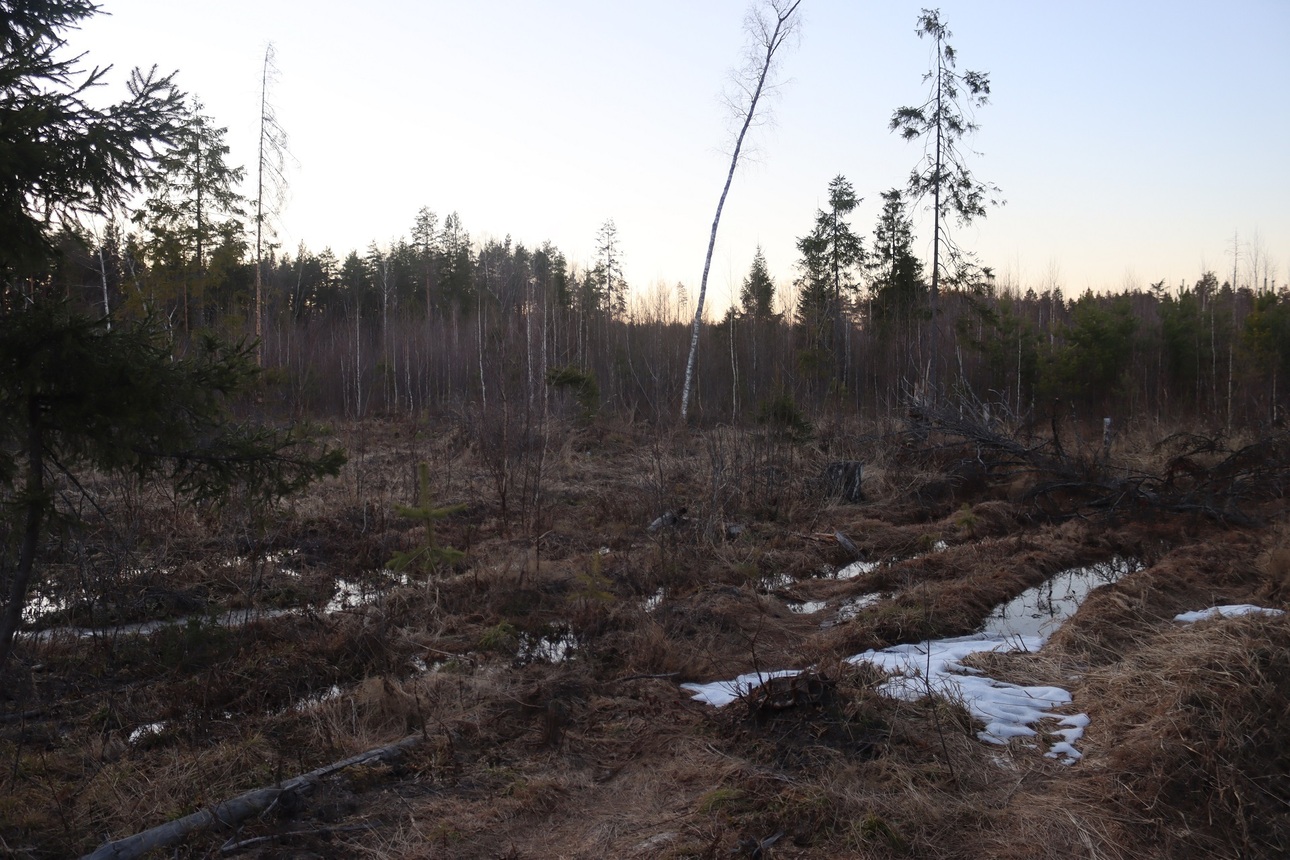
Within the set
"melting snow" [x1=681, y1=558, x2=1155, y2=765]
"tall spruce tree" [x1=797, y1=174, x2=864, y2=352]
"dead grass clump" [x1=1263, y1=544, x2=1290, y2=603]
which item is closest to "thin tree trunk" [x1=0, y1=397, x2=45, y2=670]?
"melting snow" [x1=681, y1=558, x2=1155, y2=765]

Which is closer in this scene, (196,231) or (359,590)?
(359,590)

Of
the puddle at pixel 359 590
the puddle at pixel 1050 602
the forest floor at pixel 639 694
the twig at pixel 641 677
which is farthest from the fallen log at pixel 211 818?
the puddle at pixel 1050 602

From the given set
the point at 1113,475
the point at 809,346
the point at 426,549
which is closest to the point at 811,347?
the point at 809,346

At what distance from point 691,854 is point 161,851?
2280 millimetres

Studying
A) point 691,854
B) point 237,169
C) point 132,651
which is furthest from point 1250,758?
point 237,169

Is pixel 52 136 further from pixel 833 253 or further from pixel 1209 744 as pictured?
pixel 833 253

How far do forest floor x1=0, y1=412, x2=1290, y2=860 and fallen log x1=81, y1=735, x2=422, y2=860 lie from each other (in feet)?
0.21

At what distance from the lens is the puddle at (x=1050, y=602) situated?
7234 mm

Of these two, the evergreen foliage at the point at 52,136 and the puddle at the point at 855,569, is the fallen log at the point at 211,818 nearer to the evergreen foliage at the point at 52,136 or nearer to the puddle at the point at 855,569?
the evergreen foliage at the point at 52,136

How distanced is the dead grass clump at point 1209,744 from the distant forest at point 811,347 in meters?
6.67

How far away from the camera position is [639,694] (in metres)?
5.56

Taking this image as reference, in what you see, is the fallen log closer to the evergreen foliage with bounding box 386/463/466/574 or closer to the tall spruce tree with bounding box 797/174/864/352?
the evergreen foliage with bounding box 386/463/466/574

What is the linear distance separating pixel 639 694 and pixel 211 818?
270cm

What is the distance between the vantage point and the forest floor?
3594 mm
